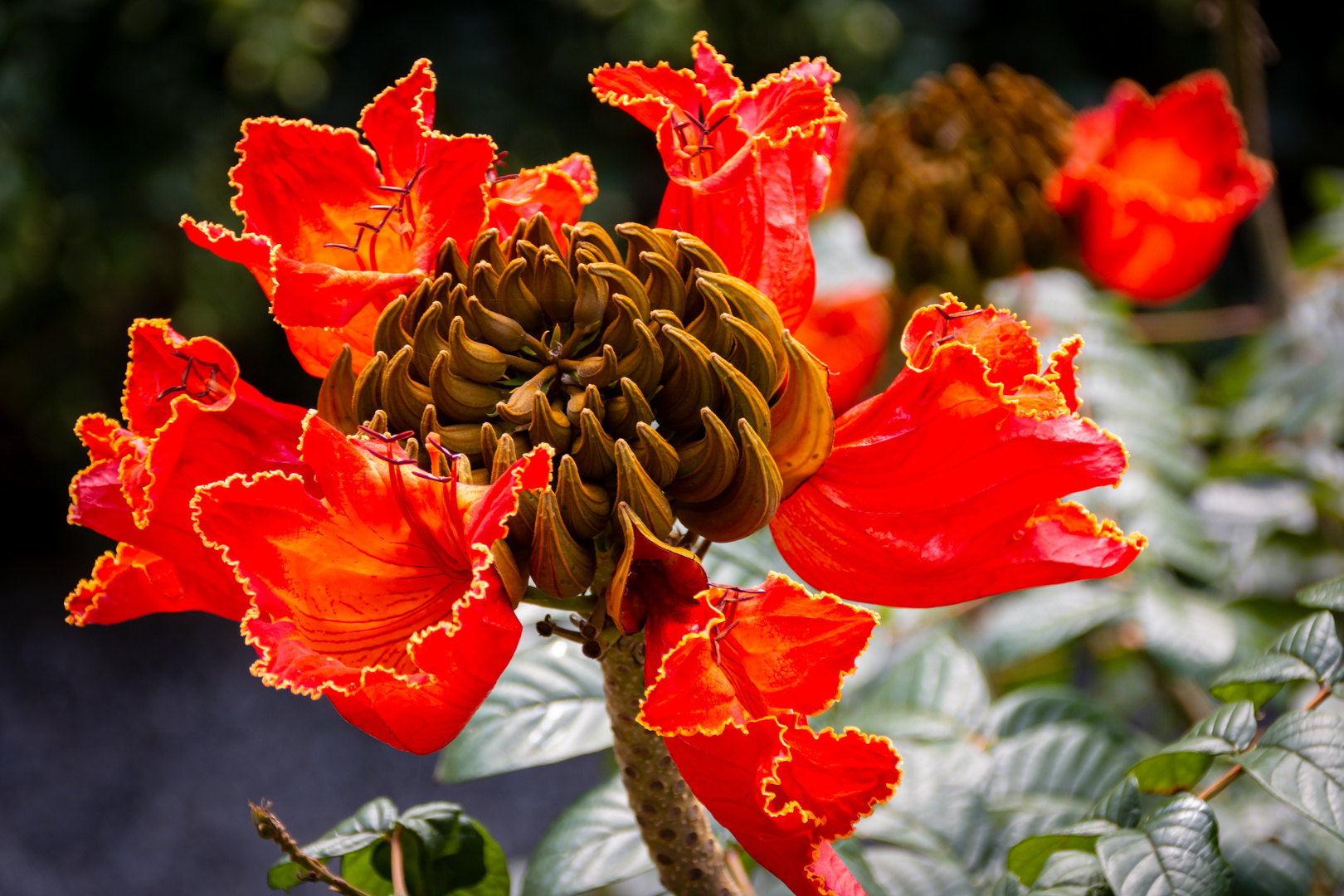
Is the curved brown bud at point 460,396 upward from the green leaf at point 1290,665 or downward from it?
upward

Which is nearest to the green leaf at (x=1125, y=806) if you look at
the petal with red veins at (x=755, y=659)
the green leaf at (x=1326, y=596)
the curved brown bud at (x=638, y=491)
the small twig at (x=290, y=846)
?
the green leaf at (x=1326, y=596)

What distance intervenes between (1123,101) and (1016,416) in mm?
1040

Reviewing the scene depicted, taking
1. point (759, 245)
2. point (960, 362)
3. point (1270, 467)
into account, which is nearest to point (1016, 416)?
point (960, 362)

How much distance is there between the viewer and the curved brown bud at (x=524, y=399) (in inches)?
22.5

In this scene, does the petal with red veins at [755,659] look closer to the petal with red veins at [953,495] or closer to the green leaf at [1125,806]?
the petal with red veins at [953,495]

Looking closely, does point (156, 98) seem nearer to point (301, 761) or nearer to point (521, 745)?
point (301, 761)

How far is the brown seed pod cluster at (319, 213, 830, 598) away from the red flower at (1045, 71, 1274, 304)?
93 cm

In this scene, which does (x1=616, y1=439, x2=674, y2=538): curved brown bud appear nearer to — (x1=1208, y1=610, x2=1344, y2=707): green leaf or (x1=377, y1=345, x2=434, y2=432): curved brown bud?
(x1=377, y1=345, x2=434, y2=432): curved brown bud

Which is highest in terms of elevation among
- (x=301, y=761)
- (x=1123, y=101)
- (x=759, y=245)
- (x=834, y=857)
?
(x=759, y=245)

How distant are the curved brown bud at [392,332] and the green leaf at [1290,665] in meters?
0.56

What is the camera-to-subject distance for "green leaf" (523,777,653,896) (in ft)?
2.45

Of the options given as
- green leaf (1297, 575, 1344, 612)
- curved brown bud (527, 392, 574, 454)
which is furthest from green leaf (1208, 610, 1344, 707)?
curved brown bud (527, 392, 574, 454)

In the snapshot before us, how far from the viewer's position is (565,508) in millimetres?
557

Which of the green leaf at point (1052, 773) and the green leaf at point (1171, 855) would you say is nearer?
the green leaf at point (1171, 855)
